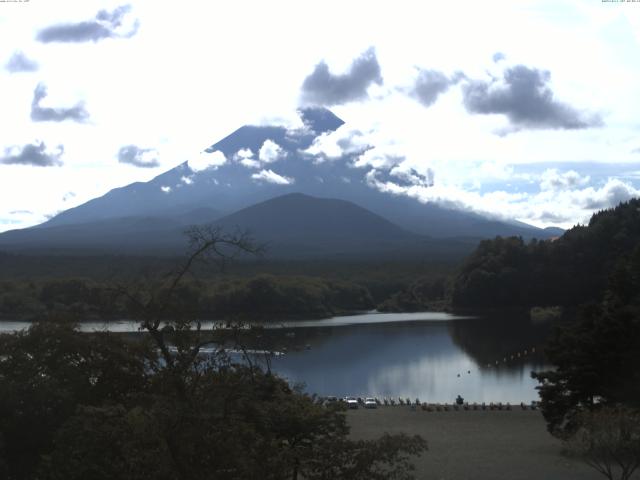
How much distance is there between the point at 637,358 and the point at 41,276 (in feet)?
202

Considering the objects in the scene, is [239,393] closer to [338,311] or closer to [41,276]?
[338,311]

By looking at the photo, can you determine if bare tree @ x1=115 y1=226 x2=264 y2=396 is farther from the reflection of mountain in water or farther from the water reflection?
the reflection of mountain in water

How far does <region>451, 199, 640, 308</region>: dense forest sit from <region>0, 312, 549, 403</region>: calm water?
6.05m

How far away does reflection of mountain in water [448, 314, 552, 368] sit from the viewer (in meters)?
35.1

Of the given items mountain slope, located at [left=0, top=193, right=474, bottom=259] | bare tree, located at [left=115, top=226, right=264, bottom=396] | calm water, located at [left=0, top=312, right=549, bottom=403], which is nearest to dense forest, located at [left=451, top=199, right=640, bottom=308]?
calm water, located at [left=0, top=312, right=549, bottom=403]

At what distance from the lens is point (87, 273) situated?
65938 millimetres

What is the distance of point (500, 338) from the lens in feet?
139

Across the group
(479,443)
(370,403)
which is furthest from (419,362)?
(479,443)

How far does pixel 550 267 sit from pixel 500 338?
1771 centimetres

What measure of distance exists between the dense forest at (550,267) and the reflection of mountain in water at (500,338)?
4382 mm

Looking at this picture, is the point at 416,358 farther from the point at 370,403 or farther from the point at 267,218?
the point at 267,218

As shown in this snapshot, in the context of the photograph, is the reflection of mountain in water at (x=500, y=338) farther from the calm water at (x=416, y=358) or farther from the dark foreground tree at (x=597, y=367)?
the dark foreground tree at (x=597, y=367)

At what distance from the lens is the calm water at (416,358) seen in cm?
2797

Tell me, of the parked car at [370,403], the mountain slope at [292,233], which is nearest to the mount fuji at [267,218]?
the mountain slope at [292,233]
